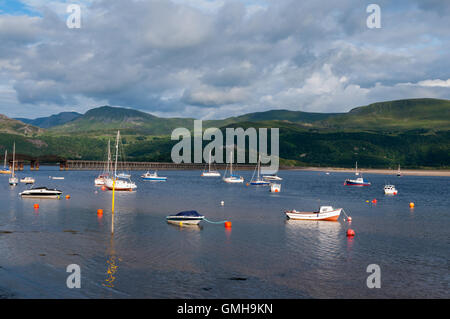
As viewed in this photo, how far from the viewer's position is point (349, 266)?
41906 mm

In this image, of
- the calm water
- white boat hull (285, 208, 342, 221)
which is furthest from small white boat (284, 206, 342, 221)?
the calm water

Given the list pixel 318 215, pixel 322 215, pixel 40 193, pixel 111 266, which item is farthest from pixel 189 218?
pixel 40 193

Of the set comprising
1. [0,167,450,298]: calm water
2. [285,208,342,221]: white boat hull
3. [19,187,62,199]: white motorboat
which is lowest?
[0,167,450,298]: calm water

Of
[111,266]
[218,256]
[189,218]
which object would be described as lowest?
[218,256]

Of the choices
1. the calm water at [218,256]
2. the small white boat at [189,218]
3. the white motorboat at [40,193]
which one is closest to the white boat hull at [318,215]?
the calm water at [218,256]

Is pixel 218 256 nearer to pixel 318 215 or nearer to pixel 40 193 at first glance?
pixel 318 215

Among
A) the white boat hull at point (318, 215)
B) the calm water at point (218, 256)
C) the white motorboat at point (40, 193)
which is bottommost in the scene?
the calm water at point (218, 256)

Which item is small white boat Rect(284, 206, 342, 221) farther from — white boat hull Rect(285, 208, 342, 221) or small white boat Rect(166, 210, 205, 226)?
small white boat Rect(166, 210, 205, 226)

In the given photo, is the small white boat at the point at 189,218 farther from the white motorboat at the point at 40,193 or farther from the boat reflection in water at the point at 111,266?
the white motorboat at the point at 40,193

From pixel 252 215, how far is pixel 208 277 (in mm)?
43726
